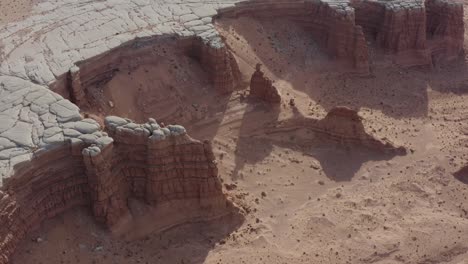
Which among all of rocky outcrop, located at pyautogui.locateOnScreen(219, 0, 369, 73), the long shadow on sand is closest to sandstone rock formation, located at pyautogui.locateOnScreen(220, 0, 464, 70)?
rocky outcrop, located at pyautogui.locateOnScreen(219, 0, 369, 73)

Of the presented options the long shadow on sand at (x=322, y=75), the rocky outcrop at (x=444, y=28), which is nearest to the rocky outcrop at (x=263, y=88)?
the long shadow on sand at (x=322, y=75)

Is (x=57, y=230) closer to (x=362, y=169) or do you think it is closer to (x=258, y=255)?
(x=258, y=255)

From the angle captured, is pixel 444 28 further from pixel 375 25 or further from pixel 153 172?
pixel 153 172

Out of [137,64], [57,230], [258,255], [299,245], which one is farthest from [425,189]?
[57,230]

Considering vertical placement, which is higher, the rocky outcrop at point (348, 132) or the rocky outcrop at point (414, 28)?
the rocky outcrop at point (414, 28)

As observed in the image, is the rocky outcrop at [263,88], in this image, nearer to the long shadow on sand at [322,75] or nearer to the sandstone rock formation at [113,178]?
the long shadow on sand at [322,75]

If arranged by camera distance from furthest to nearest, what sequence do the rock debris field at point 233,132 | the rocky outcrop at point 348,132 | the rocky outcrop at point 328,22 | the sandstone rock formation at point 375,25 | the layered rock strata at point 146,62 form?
the sandstone rock formation at point 375,25, the rocky outcrop at point 328,22, the rocky outcrop at point 348,132, the layered rock strata at point 146,62, the rock debris field at point 233,132
